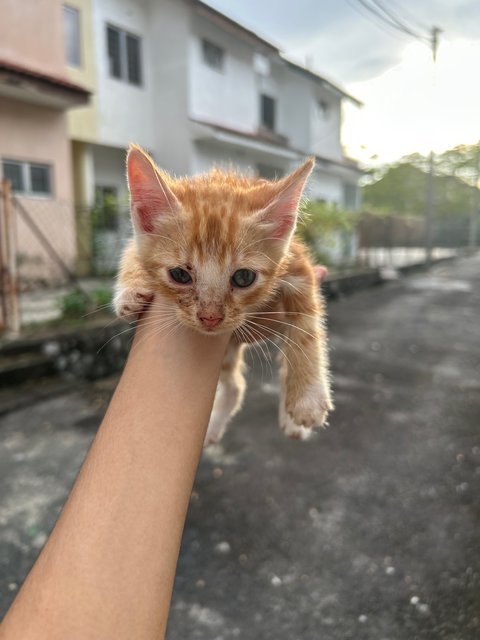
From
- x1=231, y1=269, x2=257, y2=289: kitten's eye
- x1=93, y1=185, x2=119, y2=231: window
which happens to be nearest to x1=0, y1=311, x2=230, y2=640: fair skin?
x1=231, y1=269, x2=257, y2=289: kitten's eye

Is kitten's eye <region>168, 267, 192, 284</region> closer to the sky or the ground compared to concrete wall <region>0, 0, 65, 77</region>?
closer to the ground

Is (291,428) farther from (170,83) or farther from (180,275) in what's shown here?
(170,83)

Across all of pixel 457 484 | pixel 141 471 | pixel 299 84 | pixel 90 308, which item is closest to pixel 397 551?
pixel 457 484

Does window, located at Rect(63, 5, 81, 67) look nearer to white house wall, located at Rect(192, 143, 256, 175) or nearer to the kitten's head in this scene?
white house wall, located at Rect(192, 143, 256, 175)

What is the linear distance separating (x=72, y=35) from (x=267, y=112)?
963 cm

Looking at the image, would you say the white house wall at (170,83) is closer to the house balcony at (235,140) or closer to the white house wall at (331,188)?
the house balcony at (235,140)

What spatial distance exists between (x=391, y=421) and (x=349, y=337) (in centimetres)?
428

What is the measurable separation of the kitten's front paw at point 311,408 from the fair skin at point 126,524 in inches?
23.7

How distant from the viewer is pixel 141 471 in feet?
4.28

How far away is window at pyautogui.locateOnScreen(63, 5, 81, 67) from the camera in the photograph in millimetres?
13820

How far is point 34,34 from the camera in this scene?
39.8 feet

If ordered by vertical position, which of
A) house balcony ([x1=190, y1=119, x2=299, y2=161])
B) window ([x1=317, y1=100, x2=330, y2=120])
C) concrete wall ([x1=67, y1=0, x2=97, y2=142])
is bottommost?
house balcony ([x1=190, y1=119, x2=299, y2=161])

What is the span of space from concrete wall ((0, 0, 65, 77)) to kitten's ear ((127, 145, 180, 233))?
1221 centimetres

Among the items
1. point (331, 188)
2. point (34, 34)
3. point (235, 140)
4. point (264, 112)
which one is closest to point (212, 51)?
point (235, 140)
